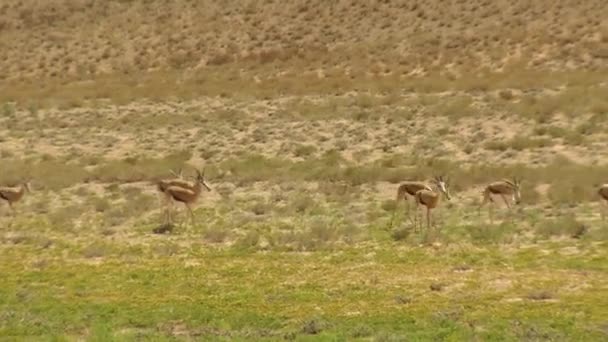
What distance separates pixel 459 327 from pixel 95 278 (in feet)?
24.8

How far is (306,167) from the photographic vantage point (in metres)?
32.9

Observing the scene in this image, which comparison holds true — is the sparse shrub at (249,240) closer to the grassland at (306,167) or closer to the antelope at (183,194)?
the grassland at (306,167)

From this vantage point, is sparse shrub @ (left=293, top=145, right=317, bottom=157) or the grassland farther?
sparse shrub @ (left=293, top=145, right=317, bottom=157)

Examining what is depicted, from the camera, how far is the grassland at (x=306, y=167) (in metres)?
15.5

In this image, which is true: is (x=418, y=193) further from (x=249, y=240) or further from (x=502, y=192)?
(x=249, y=240)

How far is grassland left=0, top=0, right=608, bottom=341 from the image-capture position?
612 inches

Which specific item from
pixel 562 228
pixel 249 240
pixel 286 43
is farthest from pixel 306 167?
pixel 286 43

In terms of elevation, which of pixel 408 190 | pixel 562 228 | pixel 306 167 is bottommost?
pixel 562 228

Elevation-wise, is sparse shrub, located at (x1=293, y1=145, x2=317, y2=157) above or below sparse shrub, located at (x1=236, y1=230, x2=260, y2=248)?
above

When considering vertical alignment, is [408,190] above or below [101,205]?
above

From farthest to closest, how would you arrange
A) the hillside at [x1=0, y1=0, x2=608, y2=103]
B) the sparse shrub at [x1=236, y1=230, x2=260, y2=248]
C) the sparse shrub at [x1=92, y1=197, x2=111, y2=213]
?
the hillside at [x1=0, y1=0, x2=608, y2=103] → the sparse shrub at [x1=92, y1=197, x2=111, y2=213] → the sparse shrub at [x1=236, y1=230, x2=260, y2=248]

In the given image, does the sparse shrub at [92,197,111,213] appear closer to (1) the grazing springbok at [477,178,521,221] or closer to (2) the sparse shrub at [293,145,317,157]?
(2) the sparse shrub at [293,145,317,157]

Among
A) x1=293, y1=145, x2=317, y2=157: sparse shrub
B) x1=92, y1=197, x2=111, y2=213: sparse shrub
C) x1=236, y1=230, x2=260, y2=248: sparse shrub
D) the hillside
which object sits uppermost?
the hillside

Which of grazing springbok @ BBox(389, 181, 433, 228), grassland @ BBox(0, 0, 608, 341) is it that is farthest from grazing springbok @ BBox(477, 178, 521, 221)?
grazing springbok @ BBox(389, 181, 433, 228)
